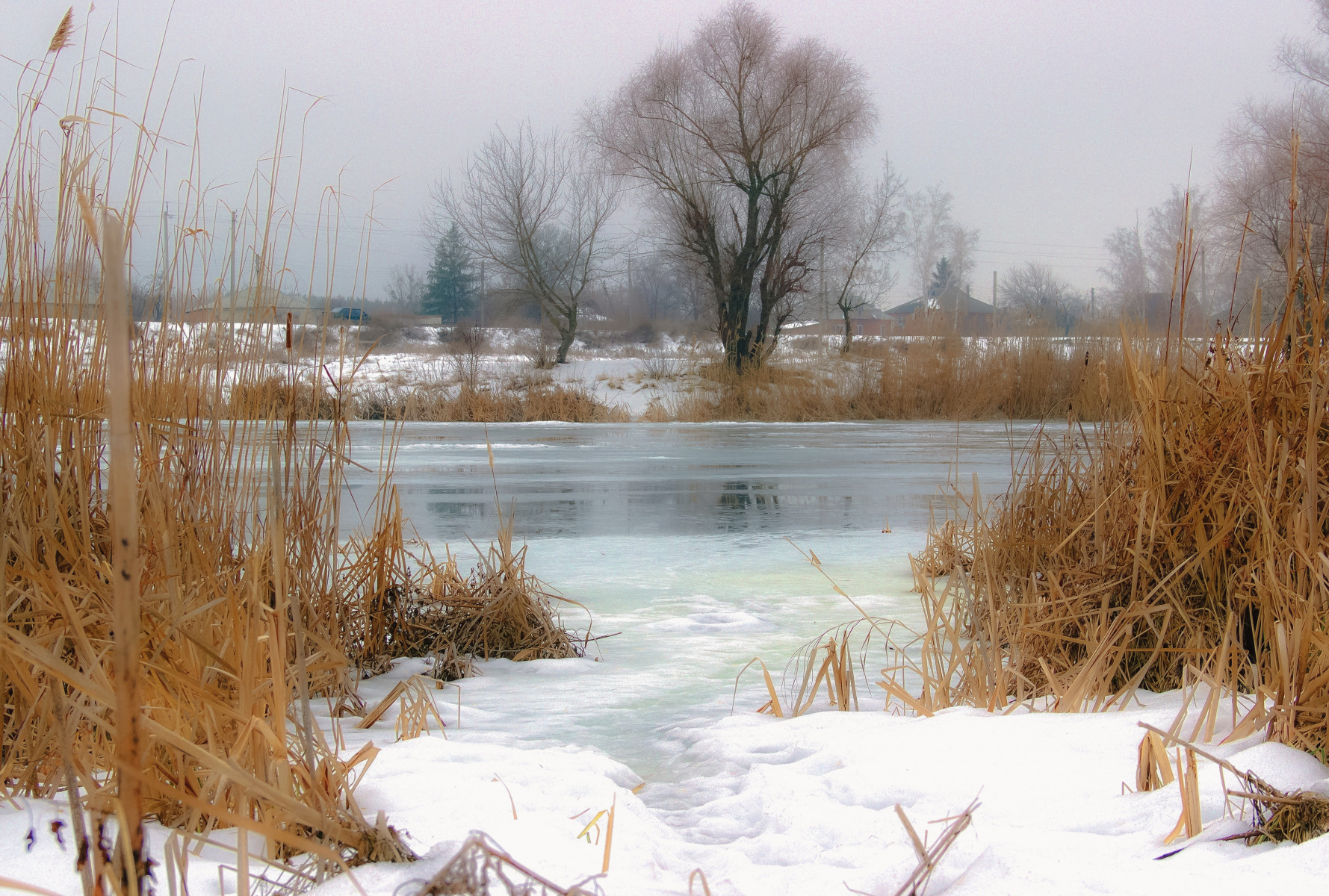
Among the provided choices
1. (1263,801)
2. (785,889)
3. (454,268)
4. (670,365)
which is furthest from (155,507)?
(454,268)

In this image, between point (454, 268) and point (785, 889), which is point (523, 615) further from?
point (454, 268)

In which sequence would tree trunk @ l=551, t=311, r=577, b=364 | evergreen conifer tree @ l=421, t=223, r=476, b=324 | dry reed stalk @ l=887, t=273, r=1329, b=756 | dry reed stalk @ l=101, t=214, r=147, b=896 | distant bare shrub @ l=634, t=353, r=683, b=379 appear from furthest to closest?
1. evergreen conifer tree @ l=421, t=223, r=476, b=324
2. tree trunk @ l=551, t=311, r=577, b=364
3. distant bare shrub @ l=634, t=353, r=683, b=379
4. dry reed stalk @ l=887, t=273, r=1329, b=756
5. dry reed stalk @ l=101, t=214, r=147, b=896

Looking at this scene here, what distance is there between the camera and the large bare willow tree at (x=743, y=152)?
1989 cm

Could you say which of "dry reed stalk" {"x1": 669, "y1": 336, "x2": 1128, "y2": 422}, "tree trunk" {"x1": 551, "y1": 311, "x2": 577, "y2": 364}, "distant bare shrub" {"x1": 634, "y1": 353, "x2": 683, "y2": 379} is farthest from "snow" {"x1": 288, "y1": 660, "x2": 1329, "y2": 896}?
"tree trunk" {"x1": 551, "y1": 311, "x2": 577, "y2": 364}

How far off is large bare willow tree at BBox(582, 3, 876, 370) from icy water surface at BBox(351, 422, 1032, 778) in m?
9.87

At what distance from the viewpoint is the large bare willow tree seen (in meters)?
19.9

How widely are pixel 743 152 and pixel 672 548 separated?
55.6ft

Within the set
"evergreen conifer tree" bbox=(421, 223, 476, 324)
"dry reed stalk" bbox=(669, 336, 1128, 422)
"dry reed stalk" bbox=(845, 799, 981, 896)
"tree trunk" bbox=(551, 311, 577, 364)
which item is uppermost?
"evergreen conifer tree" bbox=(421, 223, 476, 324)

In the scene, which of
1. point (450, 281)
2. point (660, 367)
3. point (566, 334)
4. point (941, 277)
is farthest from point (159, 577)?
point (941, 277)

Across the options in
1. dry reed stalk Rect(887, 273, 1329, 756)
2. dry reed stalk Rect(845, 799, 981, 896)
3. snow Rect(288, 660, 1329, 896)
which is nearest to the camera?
dry reed stalk Rect(845, 799, 981, 896)

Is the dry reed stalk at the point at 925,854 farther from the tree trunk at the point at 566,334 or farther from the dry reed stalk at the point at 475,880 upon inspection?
the tree trunk at the point at 566,334

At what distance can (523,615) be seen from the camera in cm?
311

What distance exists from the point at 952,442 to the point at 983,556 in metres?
10.0

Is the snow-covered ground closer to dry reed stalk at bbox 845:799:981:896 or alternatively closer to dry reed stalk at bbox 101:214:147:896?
dry reed stalk at bbox 845:799:981:896
